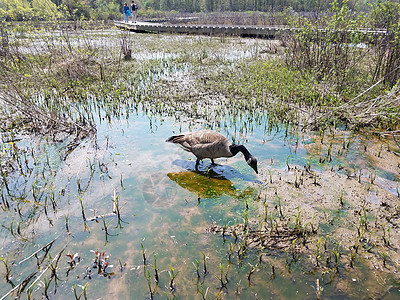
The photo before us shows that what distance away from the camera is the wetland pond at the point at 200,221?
3568 millimetres

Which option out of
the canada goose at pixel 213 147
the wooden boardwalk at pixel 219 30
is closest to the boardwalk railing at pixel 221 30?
the wooden boardwalk at pixel 219 30

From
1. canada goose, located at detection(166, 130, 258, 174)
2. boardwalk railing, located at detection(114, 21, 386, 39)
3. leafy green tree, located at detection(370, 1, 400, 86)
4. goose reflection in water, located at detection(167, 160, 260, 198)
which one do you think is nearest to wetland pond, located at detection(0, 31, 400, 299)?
goose reflection in water, located at detection(167, 160, 260, 198)

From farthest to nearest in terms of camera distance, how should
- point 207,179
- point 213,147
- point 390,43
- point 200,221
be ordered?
1. point 390,43
2. point 207,179
3. point 213,147
4. point 200,221

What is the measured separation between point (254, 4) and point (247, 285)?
55.6 meters

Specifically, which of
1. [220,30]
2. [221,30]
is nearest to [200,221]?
[221,30]

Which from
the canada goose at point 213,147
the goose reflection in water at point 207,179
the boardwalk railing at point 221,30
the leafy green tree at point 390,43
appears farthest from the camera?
the boardwalk railing at point 221,30

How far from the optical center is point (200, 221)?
15.5ft

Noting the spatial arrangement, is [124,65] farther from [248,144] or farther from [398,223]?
[398,223]

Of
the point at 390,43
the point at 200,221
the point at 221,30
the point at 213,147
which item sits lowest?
the point at 200,221

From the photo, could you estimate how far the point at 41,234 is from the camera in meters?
4.31

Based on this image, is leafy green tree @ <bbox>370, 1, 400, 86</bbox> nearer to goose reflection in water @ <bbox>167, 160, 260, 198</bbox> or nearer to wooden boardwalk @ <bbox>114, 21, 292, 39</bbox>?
goose reflection in water @ <bbox>167, 160, 260, 198</bbox>

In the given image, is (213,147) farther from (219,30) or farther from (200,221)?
(219,30)

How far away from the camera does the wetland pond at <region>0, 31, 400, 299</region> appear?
140 inches

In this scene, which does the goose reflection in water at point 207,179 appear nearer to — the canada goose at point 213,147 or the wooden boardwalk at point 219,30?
the canada goose at point 213,147
